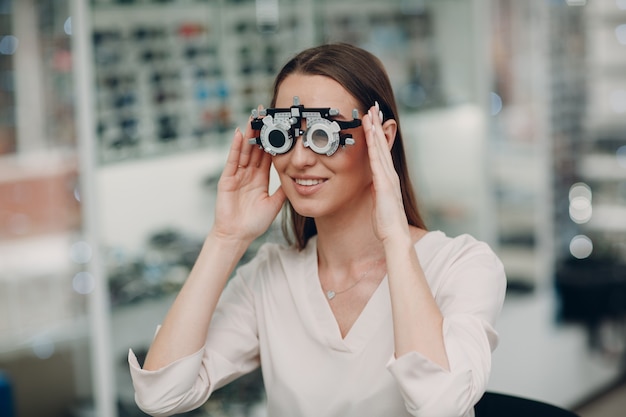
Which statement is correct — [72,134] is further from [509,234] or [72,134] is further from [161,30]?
[509,234]

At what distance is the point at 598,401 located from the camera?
378 cm

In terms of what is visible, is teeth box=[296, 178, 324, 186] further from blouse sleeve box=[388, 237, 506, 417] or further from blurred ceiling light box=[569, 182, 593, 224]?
blurred ceiling light box=[569, 182, 593, 224]

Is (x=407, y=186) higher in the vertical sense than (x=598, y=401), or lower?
higher

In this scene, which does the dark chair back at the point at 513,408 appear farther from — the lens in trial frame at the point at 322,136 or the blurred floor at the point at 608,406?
the blurred floor at the point at 608,406

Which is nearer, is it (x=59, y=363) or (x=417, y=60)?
(x=59, y=363)

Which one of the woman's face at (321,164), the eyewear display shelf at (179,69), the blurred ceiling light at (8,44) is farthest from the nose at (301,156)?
the blurred ceiling light at (8,44)

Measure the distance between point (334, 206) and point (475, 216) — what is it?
113 inches

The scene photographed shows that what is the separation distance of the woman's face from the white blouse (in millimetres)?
201

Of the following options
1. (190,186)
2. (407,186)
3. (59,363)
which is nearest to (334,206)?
(407,186)

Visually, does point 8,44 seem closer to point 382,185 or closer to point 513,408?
point 382,185

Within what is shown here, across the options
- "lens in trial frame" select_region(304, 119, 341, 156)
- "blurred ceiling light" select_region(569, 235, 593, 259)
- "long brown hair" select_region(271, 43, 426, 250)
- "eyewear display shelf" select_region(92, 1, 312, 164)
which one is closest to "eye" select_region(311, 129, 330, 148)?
"lens in trial frame" select_region(304, 119, 341, 156)

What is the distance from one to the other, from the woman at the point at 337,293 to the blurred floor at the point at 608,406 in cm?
237

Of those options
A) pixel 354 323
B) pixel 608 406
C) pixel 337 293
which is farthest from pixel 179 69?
pixel 608 406

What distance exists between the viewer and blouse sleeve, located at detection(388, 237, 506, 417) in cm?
128
